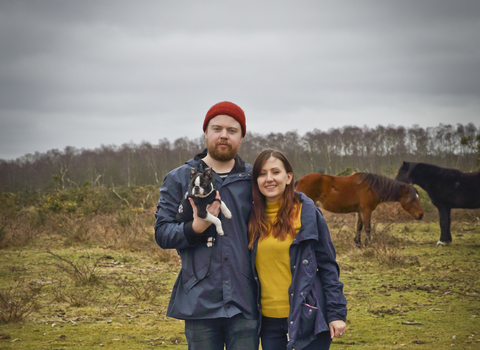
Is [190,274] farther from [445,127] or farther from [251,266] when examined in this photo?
[445,127]

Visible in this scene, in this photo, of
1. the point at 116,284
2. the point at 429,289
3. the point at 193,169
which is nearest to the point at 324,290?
the point at 193,169

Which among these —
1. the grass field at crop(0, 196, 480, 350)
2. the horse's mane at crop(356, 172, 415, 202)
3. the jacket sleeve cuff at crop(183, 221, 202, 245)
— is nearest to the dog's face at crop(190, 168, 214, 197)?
the jacket sleeve cuff at crop(183, 221, 202, 245)

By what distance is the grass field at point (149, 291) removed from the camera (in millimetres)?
5168

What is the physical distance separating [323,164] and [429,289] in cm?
3798

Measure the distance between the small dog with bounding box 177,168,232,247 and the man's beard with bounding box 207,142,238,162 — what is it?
0.17 m

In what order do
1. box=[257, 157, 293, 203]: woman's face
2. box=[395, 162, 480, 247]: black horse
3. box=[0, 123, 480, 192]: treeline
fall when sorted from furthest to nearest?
box=[0, 123, 480, 192]: treeline → box=[395, 162, 480, 247]: black horse → box=[257, 157, 293, 203]: woman's face

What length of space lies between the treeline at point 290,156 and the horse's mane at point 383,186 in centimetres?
2849

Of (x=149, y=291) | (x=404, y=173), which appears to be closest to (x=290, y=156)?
(x=404, y=173)

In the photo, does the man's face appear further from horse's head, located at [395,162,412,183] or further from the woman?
horse's head, located at [395,162,412,183]

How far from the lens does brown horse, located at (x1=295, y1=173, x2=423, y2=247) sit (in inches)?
433

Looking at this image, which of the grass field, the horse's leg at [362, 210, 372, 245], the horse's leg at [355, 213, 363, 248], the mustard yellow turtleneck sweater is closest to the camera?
the mustard yellow turtleneck sweater

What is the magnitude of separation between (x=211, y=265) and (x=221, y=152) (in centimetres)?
82

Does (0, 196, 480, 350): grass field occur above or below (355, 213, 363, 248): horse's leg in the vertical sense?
below

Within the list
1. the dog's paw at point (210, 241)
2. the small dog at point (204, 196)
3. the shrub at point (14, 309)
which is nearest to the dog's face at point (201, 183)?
the small dog at point (204, 196)
